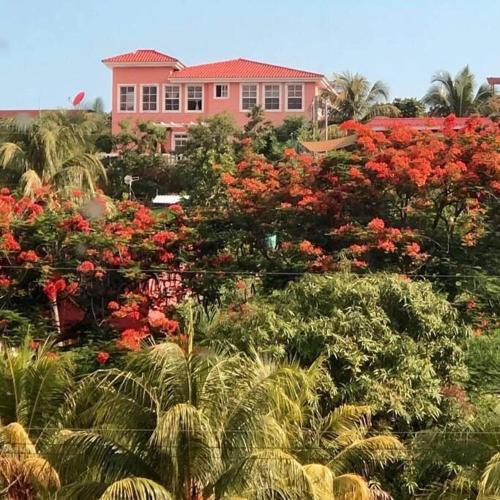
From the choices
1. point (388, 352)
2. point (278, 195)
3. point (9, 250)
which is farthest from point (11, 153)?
point (388, 352)

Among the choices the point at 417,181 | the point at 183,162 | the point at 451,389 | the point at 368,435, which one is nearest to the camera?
the point at 368,435

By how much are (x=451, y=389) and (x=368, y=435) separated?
1669 mm

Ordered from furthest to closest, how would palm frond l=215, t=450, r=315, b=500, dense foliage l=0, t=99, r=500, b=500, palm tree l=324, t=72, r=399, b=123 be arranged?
palm tree l=324, t=72, r=399, b=123
dense foliage l=0, t=99, r=500, b=500
palm frond l=215, t=450, r=315, b=500

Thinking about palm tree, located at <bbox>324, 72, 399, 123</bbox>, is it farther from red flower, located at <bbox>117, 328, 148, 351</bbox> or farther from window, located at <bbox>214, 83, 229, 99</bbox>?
red flower, located at <bbox>117, 328, 148, 351</bbox>

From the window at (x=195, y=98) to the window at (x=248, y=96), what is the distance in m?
2.44

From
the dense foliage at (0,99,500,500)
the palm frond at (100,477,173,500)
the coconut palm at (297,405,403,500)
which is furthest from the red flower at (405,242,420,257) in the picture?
the palm frond at (100,477,173,500)

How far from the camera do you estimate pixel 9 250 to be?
48.0 ft

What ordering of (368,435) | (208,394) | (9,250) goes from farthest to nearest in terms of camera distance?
(9,250), (368,435), (208,394)

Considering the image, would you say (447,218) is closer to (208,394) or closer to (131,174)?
(208,394)

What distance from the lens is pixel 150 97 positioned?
46562 mm

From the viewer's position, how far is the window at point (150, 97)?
46438mm

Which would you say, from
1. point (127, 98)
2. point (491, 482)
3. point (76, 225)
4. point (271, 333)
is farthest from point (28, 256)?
point (127, 98)

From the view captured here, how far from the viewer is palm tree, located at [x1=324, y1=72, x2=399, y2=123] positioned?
1758 inches

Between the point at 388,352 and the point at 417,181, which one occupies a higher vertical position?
the point at 417,181
